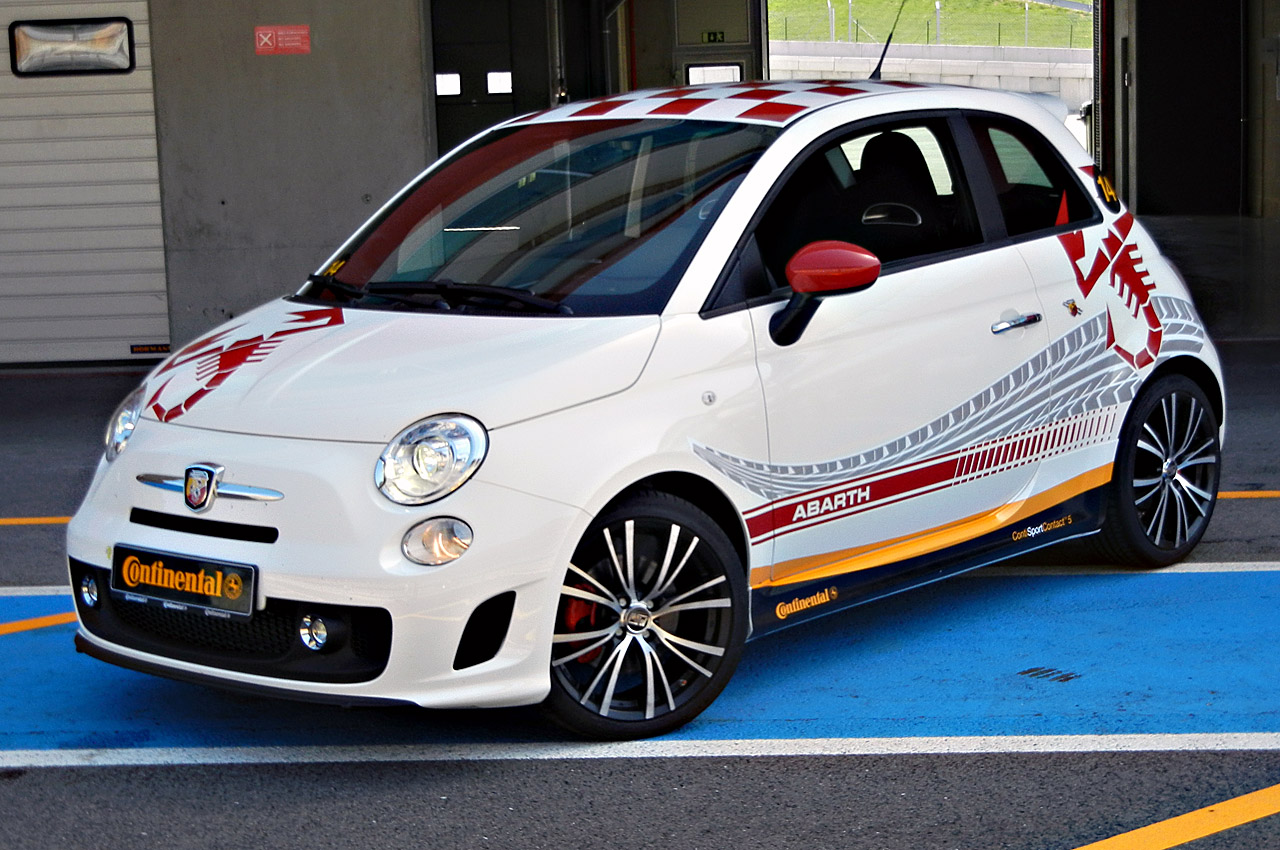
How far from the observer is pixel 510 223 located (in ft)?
16.6

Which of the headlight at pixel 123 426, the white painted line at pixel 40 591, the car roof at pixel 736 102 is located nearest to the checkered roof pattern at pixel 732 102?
the car roof at pixel 736 102

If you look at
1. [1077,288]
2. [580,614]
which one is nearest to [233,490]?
[580,614]

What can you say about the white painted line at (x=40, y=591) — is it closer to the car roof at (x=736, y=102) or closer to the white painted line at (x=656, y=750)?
the white painted line at (x=656, y=750)

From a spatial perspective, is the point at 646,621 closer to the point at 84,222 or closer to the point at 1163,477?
the point at 1163,477

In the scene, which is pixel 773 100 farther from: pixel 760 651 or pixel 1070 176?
pixel 760 651

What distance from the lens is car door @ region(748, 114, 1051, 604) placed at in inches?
181

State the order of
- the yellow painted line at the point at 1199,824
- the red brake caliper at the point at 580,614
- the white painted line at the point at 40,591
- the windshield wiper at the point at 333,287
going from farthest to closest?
the white painted line at the point at 40,591
the windshield wiper at the point at 333,287
the red brake caliper at the point at 580,614
the yellow painted line at the point at 1199,824

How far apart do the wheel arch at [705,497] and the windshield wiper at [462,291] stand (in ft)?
1.70

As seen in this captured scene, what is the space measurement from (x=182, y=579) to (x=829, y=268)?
181 centimetres

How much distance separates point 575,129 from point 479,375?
1453 millimetres

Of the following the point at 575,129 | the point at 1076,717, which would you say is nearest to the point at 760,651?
the point at 1076,717

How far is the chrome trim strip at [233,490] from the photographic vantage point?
158 inches

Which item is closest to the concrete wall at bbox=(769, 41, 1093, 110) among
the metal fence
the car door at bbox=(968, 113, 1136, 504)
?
the metal fence

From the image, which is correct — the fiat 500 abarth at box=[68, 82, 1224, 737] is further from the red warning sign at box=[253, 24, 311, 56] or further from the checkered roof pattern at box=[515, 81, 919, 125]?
the red warning sign at box=[253, 24, 311, 56]
